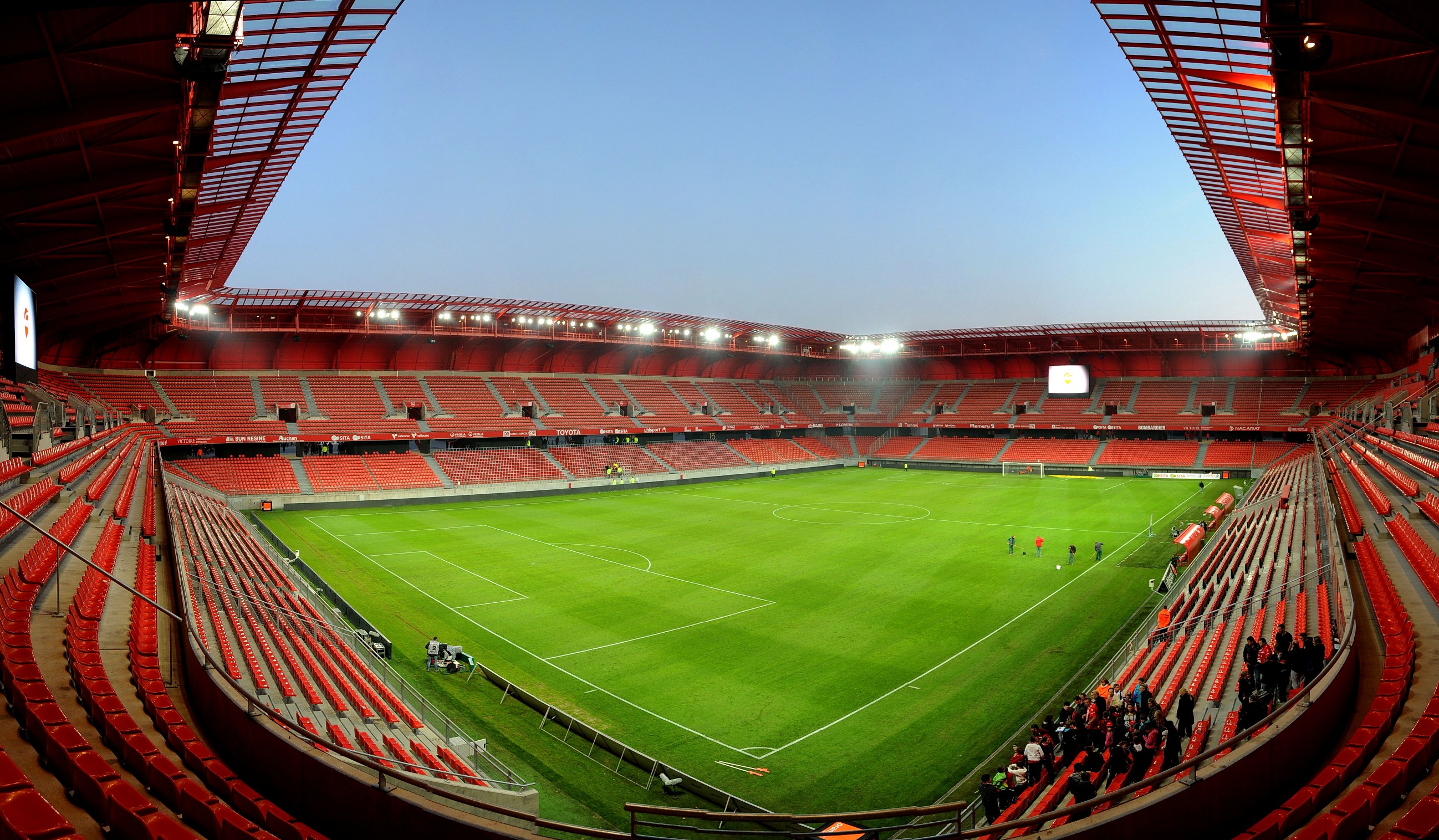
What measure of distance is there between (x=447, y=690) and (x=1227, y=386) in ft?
224

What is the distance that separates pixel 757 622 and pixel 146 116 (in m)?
17.3

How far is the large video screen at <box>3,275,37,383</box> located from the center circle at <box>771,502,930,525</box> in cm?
2875

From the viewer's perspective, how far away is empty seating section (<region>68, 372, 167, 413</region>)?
41.6 meters

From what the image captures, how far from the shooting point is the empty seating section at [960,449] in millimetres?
64625

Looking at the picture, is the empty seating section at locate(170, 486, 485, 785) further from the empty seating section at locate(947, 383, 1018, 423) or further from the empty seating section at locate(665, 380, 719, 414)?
the empty seating section at locate(947, 383, 1018, 423)

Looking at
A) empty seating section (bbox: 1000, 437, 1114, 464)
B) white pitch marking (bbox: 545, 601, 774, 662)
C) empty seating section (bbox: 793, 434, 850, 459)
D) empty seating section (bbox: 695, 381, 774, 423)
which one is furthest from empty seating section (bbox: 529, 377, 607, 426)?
white pitch marking (bbox: 545, 601, 774, 662)

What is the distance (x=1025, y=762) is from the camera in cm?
1099

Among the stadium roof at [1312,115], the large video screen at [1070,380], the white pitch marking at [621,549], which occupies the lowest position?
the white pitch marking at [621,549]

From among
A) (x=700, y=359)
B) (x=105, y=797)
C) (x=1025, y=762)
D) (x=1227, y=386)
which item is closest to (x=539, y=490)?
(x=700, y=359)

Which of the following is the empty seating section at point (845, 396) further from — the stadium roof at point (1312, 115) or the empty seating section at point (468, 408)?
the stadium roof at point (1312, 115)

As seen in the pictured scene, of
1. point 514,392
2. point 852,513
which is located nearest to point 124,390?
point 514,392

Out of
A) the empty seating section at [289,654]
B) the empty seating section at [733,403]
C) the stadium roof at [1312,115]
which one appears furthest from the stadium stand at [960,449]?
the empty seating section at [289,654]

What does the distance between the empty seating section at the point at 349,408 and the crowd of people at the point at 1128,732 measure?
148 feet

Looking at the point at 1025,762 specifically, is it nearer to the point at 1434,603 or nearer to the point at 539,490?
the point at 1434,603
